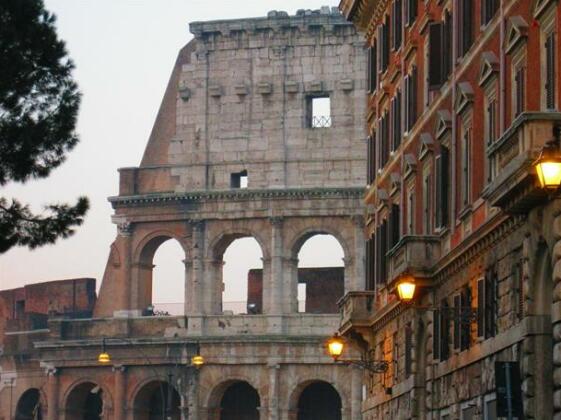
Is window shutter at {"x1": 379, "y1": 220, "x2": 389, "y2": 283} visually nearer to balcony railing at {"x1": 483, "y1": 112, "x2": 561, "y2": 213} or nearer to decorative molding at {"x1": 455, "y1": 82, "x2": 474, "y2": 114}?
decorative molding at {"x1": 455, "y1": 82, "x2": 474, "y2": 114}

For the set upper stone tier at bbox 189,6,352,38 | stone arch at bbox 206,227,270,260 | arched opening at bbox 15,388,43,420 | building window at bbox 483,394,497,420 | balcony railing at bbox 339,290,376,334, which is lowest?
building window at bbox 483,394,497,420

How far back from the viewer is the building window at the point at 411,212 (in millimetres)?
48406

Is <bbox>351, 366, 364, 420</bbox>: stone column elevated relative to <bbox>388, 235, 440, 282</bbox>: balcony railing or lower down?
lower down

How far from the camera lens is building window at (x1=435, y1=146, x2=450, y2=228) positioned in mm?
43094

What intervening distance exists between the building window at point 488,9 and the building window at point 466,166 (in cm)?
274

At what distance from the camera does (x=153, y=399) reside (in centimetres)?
8906

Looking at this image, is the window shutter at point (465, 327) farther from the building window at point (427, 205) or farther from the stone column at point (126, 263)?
the stone column at point (126, 263)

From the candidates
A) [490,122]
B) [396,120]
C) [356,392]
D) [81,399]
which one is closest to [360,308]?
[396,120]

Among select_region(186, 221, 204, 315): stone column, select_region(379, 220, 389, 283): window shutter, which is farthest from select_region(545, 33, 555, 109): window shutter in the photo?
select_region(186, 221, 204, 315): stone column

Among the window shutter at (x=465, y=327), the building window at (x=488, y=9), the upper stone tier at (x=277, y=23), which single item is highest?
the upper stone tier at (x=277, y=23)

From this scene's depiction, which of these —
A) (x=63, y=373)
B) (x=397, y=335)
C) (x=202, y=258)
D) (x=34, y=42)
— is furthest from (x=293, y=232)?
(x=34, y=42)

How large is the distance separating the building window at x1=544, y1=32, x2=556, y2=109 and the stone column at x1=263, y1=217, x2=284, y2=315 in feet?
169

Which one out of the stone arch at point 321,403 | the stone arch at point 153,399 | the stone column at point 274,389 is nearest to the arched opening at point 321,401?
the stone arch at point 321,403

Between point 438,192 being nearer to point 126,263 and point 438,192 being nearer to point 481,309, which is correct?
point 481,309
